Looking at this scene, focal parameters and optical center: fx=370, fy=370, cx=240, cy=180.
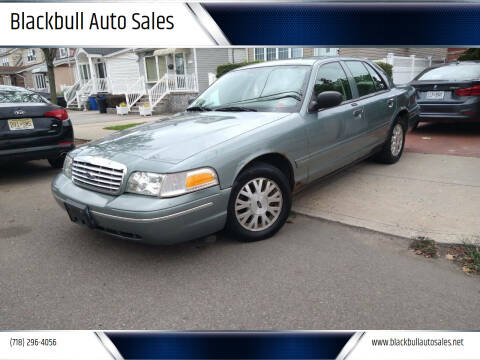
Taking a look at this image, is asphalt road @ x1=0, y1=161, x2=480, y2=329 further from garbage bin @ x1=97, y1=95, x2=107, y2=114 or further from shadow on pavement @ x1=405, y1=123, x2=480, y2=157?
garbage bin @ x1=97, y1=95, x2=107, y2=114

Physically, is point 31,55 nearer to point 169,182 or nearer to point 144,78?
point 144,78

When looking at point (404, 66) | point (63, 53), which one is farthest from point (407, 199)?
point (63, 53)

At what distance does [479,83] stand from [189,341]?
280 inches

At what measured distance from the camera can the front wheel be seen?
5.46m

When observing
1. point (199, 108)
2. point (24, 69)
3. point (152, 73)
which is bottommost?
point (199, 108)

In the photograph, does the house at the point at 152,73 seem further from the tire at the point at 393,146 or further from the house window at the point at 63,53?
the tire at the point at 393,146

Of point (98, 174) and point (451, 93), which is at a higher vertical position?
point (451, 93)

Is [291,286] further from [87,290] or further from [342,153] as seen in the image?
[342,153]

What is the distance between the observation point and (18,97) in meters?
5.70

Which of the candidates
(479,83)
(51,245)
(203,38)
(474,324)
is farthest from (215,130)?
(479,83)

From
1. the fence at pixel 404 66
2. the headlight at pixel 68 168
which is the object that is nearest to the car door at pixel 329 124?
the headlight at pixel 68 168

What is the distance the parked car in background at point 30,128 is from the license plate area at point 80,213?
2.88 meters

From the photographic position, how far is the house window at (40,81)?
38.3 meters

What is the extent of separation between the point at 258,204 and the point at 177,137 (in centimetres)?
95
